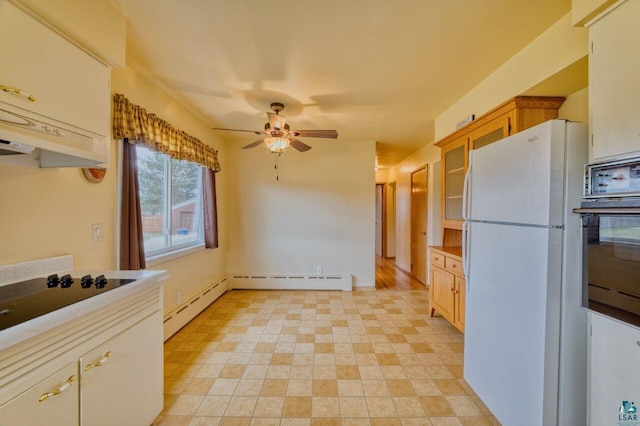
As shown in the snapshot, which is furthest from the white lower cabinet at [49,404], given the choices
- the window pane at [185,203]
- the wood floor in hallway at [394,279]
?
the wood floor in hallway at [394,279]

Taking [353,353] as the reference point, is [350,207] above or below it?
above

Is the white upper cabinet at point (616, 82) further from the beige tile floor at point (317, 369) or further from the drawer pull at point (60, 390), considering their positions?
the drawer pull at point (60, 390)

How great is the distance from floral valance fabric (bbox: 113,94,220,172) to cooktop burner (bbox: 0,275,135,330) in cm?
120

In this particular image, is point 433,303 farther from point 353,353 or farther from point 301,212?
point 301,212

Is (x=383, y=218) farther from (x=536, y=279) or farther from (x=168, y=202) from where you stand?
(x=536, y=279)

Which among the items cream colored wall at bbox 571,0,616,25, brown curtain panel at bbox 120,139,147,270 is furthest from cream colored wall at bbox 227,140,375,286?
cream colored wall at bbox 571,0,616,25

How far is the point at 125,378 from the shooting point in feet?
4.19

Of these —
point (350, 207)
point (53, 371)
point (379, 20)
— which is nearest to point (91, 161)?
point (53, 371)

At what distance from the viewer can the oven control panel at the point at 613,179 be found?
0.97 meters

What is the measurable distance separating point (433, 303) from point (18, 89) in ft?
12.3

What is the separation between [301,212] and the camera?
4.25 meters

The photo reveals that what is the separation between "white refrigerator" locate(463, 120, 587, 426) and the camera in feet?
3.99

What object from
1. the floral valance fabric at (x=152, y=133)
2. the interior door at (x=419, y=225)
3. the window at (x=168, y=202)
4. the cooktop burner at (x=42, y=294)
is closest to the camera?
the cooktop burner at (x=42, y=294)

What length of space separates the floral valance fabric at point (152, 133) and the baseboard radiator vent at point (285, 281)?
2094 mm
